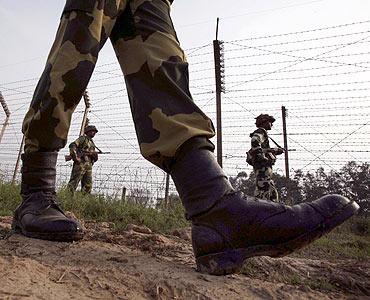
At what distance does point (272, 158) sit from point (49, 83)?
5.04m

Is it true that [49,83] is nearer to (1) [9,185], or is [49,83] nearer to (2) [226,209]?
(2) [226,209]

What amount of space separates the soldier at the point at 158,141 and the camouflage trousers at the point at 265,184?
4.72 meters

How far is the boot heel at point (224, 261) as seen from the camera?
92 centimetres

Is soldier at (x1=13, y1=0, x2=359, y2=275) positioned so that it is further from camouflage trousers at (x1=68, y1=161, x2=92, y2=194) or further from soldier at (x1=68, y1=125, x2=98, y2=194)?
soldier at (x1=68, y1=125, x2=98, y2=194)

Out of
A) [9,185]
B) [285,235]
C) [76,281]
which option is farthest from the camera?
[9,185]

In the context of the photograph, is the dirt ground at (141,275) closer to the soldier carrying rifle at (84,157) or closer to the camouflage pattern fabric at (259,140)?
the camouflage pattern fabric at (259,140)

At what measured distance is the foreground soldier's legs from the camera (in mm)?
929

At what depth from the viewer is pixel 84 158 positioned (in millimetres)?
6703

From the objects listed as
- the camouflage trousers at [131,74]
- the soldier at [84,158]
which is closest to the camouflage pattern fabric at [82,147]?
the soldier at [84,158]

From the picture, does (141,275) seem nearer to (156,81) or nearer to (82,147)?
(156,81)

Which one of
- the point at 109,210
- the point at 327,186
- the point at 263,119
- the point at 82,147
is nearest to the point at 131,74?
the point at 109,210

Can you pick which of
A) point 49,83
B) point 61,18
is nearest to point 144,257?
point 49,83

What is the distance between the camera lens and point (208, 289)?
0.88 m

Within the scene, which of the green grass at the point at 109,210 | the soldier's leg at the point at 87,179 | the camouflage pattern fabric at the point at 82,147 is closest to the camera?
the green grass at the point at 109,210
